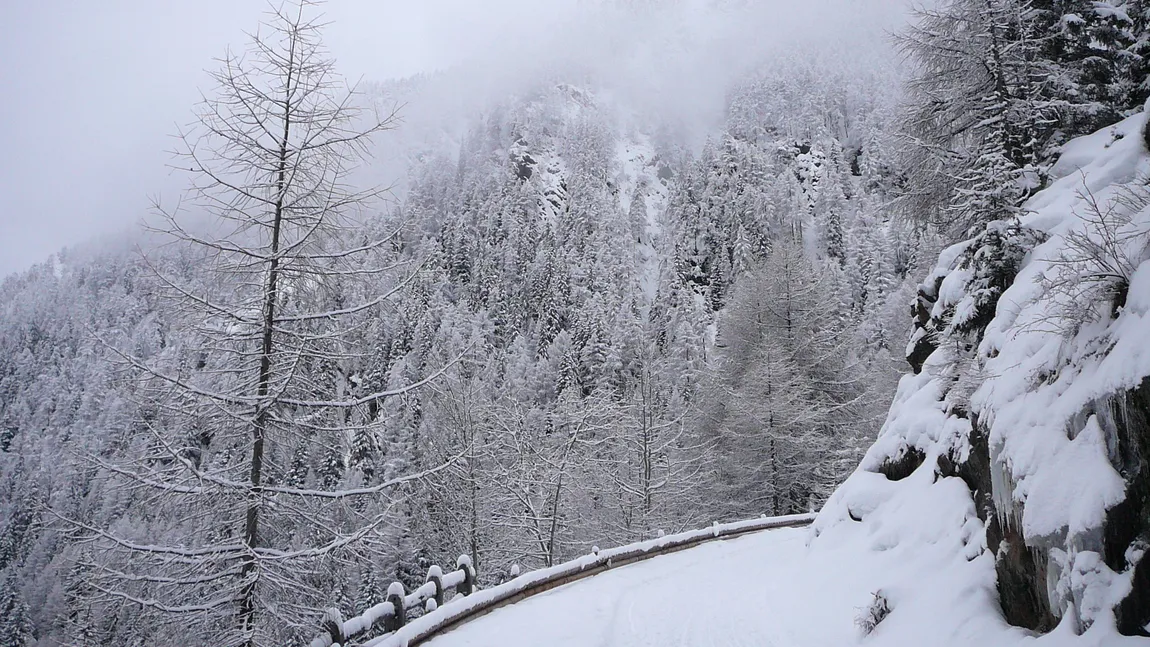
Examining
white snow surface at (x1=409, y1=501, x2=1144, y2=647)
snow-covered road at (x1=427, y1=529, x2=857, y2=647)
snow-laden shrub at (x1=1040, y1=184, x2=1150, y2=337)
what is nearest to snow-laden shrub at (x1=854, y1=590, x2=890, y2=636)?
white snow surface at (x1=409, y1=501, x2=1144, y2=647)

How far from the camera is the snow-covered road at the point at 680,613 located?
796 cm

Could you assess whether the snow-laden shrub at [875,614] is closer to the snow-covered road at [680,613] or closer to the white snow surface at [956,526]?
the white snow surface at [956,526]

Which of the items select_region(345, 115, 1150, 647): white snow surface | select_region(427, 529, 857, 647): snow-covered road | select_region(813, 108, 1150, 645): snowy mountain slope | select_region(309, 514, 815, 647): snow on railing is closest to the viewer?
select_region(813, 108, 1150, 645): snowy mountain slope

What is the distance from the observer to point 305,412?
7461 millimetres

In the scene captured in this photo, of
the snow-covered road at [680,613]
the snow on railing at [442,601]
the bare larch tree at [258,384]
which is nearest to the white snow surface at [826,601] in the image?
the snow-covered road at [680,613]

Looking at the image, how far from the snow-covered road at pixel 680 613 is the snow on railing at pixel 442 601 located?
10.2 inches

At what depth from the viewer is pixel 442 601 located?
32.6ft

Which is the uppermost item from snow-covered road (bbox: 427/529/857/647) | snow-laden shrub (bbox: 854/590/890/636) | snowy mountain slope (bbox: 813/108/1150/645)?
snowy mountain slope (bbox: 813/108/1150/645)

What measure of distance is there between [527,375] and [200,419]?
59.2 m

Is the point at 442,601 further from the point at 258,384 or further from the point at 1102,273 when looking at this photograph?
the point at 1102,273

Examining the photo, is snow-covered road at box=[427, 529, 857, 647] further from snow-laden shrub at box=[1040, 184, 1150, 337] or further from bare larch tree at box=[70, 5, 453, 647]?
snow-laden shrub at box=[1040, 184, 1150, 337]

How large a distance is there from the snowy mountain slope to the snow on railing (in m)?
5.94

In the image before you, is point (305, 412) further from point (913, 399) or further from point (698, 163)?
point (698, 163)

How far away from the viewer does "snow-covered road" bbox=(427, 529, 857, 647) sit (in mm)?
7965
